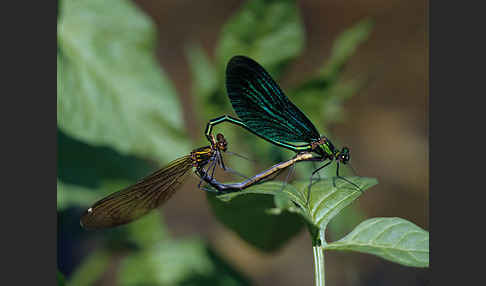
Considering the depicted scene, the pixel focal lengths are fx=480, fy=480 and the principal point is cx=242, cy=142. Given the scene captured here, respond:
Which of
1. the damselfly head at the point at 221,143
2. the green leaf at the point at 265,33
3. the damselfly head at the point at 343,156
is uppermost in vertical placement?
the green leaf at the point at 265,33

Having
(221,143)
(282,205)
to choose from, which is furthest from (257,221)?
(282,205)

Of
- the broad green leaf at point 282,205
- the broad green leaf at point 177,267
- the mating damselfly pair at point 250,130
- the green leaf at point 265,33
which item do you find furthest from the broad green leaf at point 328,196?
the broad green leaf at point 177,267

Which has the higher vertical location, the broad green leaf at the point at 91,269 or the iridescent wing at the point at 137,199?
the iridescent wing at the point at 137,199

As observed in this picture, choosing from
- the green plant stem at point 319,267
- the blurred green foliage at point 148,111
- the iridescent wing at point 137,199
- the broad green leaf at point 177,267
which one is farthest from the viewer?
the broad green leaf at point 177,267

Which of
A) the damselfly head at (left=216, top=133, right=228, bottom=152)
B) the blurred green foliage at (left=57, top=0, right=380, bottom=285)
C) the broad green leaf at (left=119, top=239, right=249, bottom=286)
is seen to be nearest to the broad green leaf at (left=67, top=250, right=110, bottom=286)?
the blurred green foliage at (left=57, top=0, right=380, bottom=285)

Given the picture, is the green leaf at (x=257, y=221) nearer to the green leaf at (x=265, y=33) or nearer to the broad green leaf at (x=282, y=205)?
the broad green leaf at (x=282, y=205)
